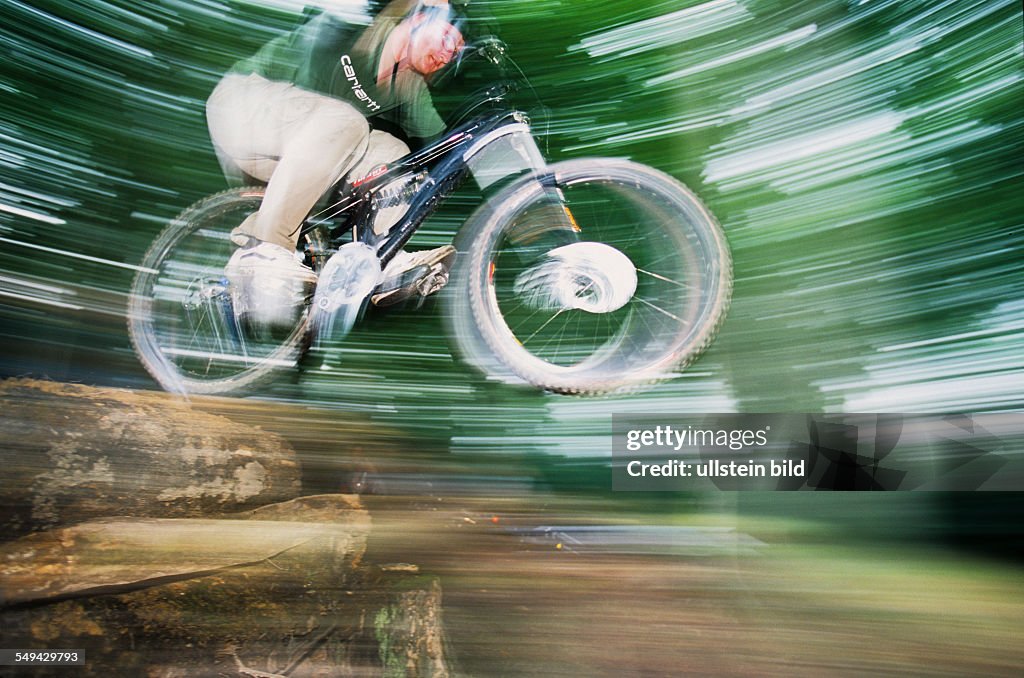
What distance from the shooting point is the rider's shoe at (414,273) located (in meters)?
1.66

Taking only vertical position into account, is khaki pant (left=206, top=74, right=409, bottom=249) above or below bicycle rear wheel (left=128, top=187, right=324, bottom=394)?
above

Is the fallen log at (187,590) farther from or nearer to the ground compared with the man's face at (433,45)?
nearer to the ground

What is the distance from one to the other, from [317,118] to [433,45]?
0.34 meters

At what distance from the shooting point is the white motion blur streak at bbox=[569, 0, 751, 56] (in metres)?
1.68

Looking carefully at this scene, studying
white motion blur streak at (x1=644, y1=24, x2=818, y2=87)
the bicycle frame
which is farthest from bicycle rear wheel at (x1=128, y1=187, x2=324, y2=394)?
white motion blur streak at (x1=644, y1=24, x2=818, y2=87)

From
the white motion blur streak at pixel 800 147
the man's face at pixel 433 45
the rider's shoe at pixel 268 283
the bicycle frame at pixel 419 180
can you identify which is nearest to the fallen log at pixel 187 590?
the rider's shoe at pixel 268 283

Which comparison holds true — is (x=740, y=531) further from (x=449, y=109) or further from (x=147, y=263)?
(x=147, y=263)

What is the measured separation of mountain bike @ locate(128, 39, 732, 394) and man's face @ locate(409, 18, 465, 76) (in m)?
0.10

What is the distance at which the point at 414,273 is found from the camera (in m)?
1.66

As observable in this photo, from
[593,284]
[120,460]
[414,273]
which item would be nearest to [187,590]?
[120,460]

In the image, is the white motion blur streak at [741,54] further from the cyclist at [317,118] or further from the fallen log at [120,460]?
the fallen log at [120,460]

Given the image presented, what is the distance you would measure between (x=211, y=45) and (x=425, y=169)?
674mm
